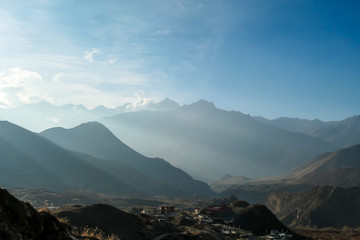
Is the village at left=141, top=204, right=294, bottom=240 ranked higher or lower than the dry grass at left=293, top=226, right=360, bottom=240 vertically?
higher

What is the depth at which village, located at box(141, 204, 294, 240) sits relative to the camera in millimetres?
74500

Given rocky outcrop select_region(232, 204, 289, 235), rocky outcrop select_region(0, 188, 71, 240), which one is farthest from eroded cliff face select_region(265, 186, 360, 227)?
rocky outcrop select_region(0, 188, 71, 240)

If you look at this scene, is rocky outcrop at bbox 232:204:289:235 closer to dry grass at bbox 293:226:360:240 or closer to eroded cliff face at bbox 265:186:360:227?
dry grass at bbox 293:226:360:240

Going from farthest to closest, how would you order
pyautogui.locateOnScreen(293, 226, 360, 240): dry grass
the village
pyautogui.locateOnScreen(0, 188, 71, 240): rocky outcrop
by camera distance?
pyautogui.locateOnScreen(293, 226, 360, 240): dry grass → the village → pyautogui.locateOnScreen(0, 188, 71, 240): rocky outcrop

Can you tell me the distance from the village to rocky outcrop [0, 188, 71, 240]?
63820mm

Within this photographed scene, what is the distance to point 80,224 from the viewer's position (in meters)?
43.2

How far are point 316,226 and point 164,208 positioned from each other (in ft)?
354

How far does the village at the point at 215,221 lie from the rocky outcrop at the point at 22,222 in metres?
63.8

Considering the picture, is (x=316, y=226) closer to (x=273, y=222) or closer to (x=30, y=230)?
(x=273, y=222)

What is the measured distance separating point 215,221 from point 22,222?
298ft

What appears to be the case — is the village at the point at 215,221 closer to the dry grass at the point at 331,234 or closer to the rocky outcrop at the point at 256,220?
the rocky outcrop at the point at 256,220

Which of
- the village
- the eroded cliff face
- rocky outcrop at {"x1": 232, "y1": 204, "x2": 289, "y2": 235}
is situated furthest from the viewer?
the eroded cliff face

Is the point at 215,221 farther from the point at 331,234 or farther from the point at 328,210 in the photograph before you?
the point at 328,210

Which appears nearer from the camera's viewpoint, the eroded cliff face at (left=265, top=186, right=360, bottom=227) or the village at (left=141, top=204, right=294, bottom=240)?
the village at (left=141, top=204, right=294, bottom=240)
